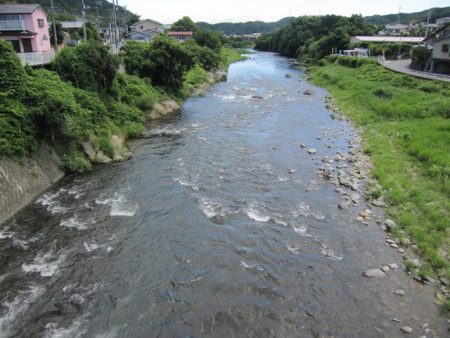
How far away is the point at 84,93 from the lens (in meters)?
24.9

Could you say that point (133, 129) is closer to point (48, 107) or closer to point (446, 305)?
point (48, 107)

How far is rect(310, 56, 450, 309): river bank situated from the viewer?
528 inches

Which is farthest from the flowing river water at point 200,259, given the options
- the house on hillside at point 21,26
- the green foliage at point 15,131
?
the house on hillside at point 21,26

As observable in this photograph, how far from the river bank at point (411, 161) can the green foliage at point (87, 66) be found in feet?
67.5

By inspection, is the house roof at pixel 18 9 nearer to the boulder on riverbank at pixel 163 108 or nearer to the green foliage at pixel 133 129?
the boulder on riverbank at pixel 163 108

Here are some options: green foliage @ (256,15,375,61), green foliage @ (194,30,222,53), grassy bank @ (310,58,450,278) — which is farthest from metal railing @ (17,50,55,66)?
green foliage @ (256,15,375,61)

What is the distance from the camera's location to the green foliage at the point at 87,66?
25641 mm

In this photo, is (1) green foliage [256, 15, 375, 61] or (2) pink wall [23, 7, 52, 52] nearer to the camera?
(2) pink wall [23, 7, 52, 52]

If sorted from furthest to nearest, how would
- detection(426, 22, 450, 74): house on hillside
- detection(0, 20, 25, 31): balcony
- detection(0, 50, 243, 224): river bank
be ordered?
detection(426, 22, 450, 74): house on hillside → detection(0, 20, 25, 31): balcony → detection(0, 50, 243, 224): river bank

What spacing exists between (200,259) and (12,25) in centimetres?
3724

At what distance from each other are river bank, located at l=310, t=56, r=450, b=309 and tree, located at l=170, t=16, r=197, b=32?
92515 mm

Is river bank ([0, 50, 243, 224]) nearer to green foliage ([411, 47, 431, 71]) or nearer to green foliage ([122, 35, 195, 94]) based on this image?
green foliage ([122, 35, 195, 94])

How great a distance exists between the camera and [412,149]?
22547mm

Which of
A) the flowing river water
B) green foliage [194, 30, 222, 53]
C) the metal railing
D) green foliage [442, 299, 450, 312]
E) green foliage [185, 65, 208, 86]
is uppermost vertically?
green foliage [194, 30, 222, 53]
